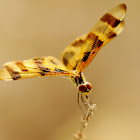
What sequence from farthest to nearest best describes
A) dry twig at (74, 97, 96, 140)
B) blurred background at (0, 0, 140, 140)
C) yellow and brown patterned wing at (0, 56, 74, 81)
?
blurred background at (0, 0, 140, 140)
yellow and brown patterned wing at (0, 56, 74, 81)
dry twig at (74, 97, 96, 140)

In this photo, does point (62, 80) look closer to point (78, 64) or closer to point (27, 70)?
point (78, 64)

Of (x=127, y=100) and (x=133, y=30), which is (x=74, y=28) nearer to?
(x=133, y=30)

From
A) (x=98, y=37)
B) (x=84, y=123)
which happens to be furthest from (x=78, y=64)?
(x=84, y=123)

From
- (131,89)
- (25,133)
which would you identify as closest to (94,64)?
(131,89)

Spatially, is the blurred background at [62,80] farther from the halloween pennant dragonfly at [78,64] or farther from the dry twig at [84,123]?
the dry twig at [84,123]

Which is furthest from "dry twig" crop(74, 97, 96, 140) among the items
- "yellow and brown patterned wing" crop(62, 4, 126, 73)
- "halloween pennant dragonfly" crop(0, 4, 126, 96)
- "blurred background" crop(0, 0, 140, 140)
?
"blurred background" crop(0, 0, 140, 140)

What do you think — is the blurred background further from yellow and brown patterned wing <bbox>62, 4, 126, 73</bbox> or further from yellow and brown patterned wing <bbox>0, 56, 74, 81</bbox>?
Result: yellow and brown patterned wing <bbox>0, 56, 74, 81</bbox>

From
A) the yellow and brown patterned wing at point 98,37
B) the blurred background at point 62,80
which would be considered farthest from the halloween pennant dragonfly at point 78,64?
the blurred background at point 62,80

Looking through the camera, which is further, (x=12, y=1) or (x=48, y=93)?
(x=12, y=1)
